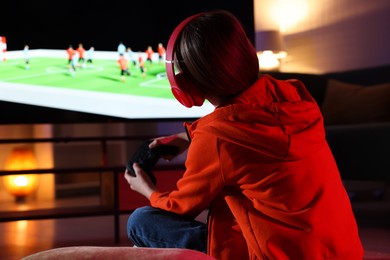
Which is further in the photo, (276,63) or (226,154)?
(276,63)

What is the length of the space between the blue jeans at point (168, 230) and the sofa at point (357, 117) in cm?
206

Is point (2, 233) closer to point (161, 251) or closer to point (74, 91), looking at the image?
point (74, 91)

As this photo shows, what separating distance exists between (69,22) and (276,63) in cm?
206

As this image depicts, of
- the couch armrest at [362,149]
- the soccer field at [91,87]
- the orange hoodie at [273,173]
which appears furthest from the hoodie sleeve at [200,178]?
the soccer field at [91,87]

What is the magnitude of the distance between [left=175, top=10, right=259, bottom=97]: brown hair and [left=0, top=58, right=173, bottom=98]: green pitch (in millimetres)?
2396

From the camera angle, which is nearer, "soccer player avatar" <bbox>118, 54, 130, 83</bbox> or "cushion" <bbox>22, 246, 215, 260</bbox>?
"cushion" <bbox>22, 246, 215, 260</bbox>

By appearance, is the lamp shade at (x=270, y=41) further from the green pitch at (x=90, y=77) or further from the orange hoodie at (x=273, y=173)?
the orange hoodie at (x=273, y=173)

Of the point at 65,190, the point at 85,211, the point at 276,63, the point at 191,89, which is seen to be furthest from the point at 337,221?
the point at 276,63

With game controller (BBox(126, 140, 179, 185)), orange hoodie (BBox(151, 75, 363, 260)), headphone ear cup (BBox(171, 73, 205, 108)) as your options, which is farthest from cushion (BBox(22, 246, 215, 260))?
game controller (BBox(126, 140, 179, 185))

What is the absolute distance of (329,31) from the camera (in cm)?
496

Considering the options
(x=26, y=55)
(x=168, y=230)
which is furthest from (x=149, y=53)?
(x=168, y=230)

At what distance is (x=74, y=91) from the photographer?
342 centimetres

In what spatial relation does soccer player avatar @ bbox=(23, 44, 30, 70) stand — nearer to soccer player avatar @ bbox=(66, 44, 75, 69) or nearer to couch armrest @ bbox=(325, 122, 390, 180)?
soccer player avatar @ bbox=(66, 44, 75, 69)

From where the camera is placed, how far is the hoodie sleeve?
1.07 meters
